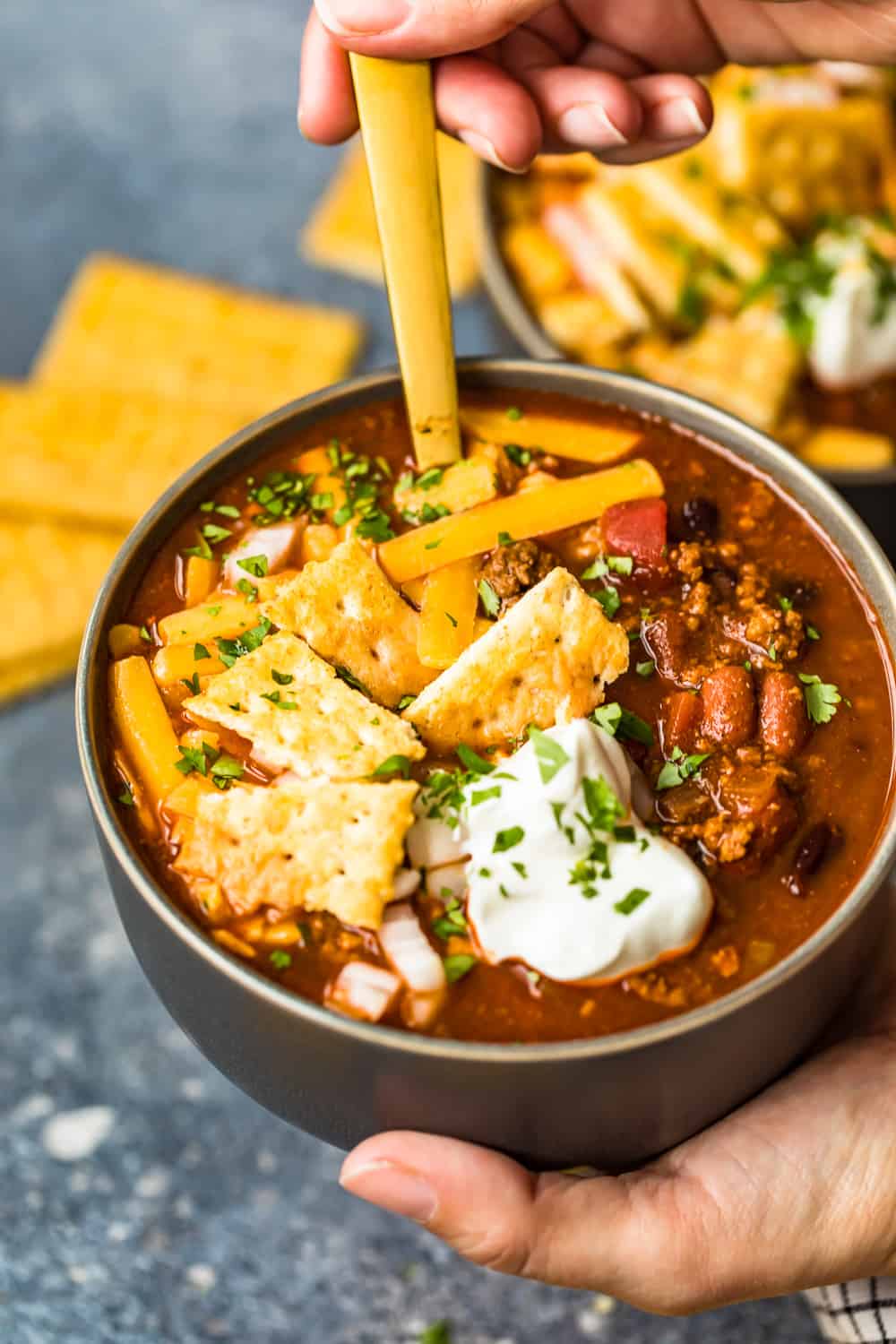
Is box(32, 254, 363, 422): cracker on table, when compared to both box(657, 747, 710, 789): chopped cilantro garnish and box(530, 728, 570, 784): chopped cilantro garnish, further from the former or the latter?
box(530, 728, 570, 784): chopped cilantro garnish

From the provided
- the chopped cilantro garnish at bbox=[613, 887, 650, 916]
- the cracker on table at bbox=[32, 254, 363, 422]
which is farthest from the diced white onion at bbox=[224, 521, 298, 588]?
the cracker on table at bbox=[32, 254, 363, 422]

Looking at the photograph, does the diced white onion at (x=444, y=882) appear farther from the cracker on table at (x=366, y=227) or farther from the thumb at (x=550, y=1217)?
the cracker on table at (x=366, y=227)

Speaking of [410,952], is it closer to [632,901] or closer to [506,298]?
[632,901]

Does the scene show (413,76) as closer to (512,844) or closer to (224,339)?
(512,844)

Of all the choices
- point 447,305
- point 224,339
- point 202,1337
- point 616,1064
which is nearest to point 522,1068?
point 616,1064

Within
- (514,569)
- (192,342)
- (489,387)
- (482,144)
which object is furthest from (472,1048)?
(192,342)

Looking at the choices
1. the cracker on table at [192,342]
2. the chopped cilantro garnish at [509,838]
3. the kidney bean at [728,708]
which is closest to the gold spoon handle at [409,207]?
the kidney bean at [728,708]
